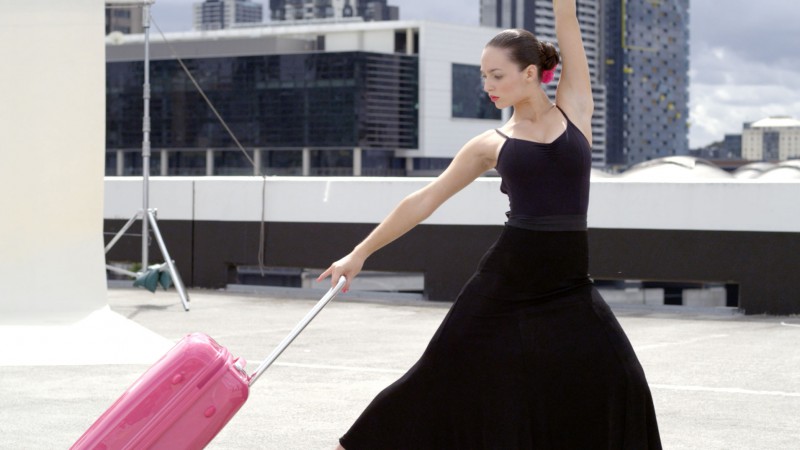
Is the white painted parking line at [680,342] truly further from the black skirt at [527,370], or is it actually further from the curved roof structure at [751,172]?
the curved roof structure at [751,172]

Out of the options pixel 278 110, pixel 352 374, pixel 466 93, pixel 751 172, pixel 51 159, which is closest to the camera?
pixel 352 374

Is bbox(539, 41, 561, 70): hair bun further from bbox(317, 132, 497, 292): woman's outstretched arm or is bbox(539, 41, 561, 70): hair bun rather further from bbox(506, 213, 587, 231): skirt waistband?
bbox(506, 213, 587, 231): skirt waistband

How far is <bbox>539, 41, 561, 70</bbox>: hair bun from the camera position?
409cm

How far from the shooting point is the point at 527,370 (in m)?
3.90

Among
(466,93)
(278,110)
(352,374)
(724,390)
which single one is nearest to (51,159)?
(352,374)

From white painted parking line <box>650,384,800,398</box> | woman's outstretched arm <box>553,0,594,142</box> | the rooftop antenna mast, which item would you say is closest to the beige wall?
the rooftop antenna mast

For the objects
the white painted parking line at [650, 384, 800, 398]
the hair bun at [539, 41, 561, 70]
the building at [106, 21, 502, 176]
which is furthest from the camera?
the building at [106, 21, 502, 176]

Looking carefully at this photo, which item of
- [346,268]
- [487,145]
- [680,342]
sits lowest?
[680,342]

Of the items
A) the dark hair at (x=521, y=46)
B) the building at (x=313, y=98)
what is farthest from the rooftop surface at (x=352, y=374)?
the building at (x=313, y=98)

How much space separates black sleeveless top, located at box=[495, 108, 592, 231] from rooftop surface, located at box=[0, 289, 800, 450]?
2.60 meters

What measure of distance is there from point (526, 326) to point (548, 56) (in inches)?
31.5

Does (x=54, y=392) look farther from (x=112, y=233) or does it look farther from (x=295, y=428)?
(x=112, y=233)

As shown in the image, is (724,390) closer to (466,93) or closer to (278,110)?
(278,110)

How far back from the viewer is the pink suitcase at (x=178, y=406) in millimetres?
3982
